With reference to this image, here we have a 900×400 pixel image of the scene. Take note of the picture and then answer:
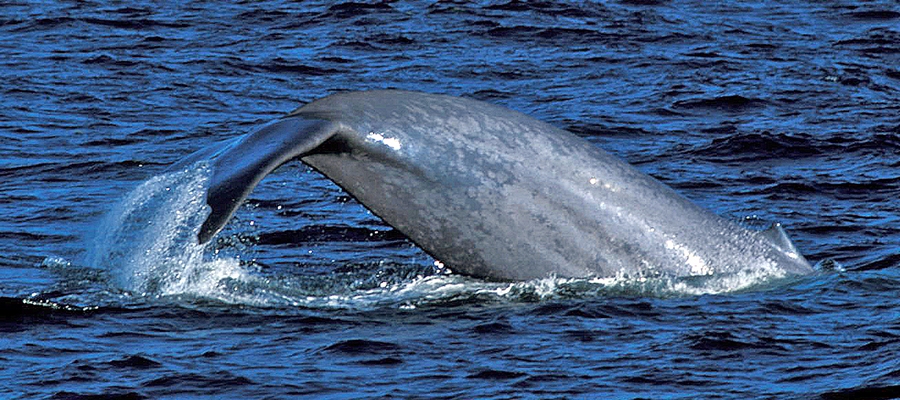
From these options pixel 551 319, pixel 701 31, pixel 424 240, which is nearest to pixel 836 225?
pixel 551 319

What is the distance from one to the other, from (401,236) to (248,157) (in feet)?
18.2

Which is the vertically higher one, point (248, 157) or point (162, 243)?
point (248, 157)

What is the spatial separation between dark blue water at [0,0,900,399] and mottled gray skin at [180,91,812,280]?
0.96ft

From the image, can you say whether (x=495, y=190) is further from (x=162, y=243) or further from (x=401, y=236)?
(x=401, y=236)

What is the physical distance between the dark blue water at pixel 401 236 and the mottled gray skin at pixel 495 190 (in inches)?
11.6

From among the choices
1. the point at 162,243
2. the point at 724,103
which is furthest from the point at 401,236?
the point at 724,103

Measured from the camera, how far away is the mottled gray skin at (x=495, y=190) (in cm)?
1027

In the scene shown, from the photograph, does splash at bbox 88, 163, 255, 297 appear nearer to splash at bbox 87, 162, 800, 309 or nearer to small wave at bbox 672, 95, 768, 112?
splash at bbox 87, 162, 800, 309

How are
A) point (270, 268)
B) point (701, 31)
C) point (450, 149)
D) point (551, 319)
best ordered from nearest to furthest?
point (450, 149), point (551, 319), point (270, 268), point (701, 31)

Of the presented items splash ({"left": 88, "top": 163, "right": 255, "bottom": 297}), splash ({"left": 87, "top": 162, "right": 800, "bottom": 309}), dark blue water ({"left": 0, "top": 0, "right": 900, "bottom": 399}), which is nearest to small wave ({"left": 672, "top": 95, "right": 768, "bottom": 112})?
dark blue water ({"left": 0, "top": 0, "right": 900, "bottom": 399})

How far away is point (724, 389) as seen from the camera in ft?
31.8

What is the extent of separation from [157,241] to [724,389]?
3621 millimetres

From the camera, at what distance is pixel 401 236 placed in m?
15.1

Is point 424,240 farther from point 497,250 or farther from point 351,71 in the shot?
point 351,71
